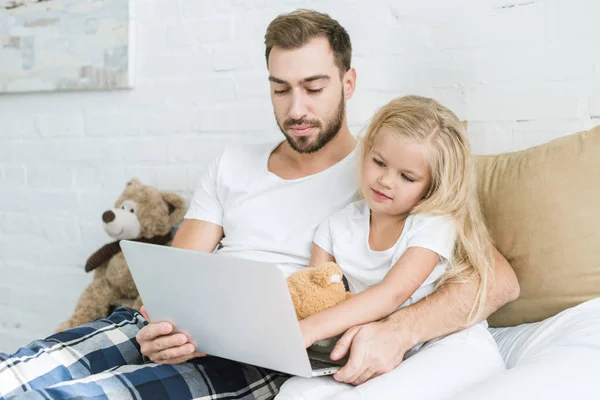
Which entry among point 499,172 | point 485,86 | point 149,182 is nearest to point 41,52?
point 149,182

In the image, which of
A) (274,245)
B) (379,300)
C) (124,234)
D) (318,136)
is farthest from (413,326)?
(124,234)

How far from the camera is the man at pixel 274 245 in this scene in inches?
44.2

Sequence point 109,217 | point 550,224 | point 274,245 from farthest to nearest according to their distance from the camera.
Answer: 1. point 109,217
2. point 274,245
3. point 550,224

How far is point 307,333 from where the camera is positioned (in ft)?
3.58

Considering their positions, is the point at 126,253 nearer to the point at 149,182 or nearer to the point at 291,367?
the point at 291,367

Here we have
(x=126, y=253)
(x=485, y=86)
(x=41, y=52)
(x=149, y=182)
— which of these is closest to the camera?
(x=126, y=253)

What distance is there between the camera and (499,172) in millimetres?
1379

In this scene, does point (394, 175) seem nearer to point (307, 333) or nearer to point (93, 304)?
point (307, 333)

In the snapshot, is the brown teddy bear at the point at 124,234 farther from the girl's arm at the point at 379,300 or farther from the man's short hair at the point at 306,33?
the girl's arm at the point at 379,300

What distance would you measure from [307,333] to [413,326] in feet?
0.68

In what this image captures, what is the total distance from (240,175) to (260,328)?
0.69 metres

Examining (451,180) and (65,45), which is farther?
(65,45)

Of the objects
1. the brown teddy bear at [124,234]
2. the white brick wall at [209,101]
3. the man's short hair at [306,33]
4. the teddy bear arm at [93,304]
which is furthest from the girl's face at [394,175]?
the teddy bear arm at [93,304]

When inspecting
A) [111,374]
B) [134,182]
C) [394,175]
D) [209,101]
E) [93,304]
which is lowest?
[93,304]
